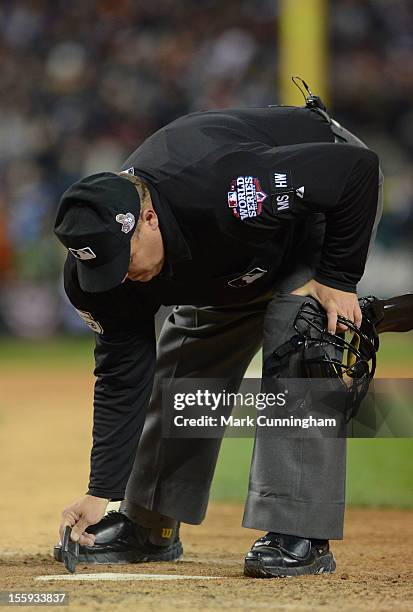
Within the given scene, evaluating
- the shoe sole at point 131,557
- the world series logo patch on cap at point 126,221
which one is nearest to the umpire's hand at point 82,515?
the shoe sole at point 131,557

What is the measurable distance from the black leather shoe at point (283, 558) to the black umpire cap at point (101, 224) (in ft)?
3.00

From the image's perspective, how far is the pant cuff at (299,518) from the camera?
3.29 meters

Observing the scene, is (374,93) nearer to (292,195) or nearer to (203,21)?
(203,21)

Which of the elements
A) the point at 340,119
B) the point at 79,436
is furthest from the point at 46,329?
the point at 79,436

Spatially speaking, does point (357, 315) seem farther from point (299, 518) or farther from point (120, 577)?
point (120, 577)

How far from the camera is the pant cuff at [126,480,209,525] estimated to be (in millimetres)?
3803

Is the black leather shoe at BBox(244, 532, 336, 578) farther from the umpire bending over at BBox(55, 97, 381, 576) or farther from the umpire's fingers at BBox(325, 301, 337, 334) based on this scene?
the umpire's fingers at BBox(325, 301, 337, 334)

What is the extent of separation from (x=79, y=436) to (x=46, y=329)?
581 cm

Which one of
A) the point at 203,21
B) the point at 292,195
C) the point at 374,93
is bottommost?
the point at 292,195

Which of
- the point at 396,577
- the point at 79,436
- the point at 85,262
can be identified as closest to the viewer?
the point at 85,262

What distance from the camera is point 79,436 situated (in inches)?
277

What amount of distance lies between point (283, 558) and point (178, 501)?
64cm

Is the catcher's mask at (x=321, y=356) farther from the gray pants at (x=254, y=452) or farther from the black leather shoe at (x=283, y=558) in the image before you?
the black leather shoe at (x=283, y=558)

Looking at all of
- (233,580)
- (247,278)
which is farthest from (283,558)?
(247,278)
